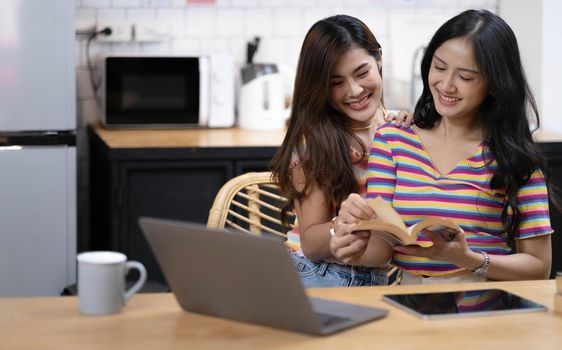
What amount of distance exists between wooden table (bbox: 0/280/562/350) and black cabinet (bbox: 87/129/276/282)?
1848 mm

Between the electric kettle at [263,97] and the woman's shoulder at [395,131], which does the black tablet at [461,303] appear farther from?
the electric kettle at [263,97]

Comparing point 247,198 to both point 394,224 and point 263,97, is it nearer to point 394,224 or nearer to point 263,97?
point 394,224

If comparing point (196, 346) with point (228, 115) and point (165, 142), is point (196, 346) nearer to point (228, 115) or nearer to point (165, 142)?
point (165, 142)

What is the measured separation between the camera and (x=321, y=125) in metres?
2.48

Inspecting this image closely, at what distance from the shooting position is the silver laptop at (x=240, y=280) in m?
1.59

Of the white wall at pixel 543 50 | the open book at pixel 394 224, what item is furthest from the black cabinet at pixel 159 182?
the open book at pixel 394 224

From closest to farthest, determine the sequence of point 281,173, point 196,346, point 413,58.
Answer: point 196,346, point 281,173, point 413,58

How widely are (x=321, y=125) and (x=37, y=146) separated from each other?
1635mm

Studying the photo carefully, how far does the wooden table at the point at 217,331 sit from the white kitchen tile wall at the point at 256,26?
2646mm

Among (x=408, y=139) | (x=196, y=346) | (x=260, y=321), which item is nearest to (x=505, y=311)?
(x=260, y=321)

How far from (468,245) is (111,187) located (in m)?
1.73

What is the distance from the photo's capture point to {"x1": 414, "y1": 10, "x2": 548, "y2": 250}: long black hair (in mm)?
2316

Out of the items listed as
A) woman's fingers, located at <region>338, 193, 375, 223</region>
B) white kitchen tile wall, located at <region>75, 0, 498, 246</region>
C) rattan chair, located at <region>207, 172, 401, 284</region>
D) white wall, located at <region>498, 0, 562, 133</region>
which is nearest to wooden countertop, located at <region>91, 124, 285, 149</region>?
white kitchen tile wall, located at <region>75, 0, 498, 246</region>

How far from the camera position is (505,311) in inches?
70.7
